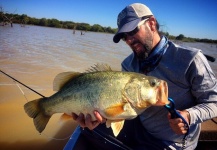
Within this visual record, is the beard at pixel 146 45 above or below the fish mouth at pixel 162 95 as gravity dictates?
above

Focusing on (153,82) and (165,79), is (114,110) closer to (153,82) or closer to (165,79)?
(153,82)

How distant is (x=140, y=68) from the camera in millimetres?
3102

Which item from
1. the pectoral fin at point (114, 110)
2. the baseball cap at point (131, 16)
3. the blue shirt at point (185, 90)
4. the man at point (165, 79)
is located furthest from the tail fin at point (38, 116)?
the baseball cap at point (131, 16)

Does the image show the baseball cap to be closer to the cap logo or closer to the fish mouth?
the cap logo

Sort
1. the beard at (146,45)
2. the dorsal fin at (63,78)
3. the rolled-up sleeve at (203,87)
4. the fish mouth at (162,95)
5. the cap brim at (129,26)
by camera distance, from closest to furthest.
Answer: the fish mouth at (162,95)
the rolled-up sleeve at (203,87)
the dorsal fin at (63,78)
the cap brim at (129,26)
the beard at (146,45)

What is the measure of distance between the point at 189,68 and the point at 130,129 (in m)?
1.26

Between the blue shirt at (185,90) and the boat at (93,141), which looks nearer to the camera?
the blue shirt at (185,90)

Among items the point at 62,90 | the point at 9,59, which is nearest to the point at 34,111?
the point at 62,90

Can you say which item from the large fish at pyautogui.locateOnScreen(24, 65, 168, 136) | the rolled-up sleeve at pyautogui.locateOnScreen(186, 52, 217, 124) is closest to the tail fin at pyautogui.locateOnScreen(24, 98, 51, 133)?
the large fish at pyautogui.locateOnScreen(24, 65, 168, 136)

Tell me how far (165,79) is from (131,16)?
92 centimetres

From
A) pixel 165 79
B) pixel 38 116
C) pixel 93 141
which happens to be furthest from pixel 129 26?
pixel 93 141

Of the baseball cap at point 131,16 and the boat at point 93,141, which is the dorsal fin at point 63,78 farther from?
the boat at point 93,141

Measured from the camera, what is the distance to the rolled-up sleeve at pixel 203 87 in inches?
95.6

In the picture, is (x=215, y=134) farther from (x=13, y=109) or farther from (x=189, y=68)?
(x=13, y=109)
